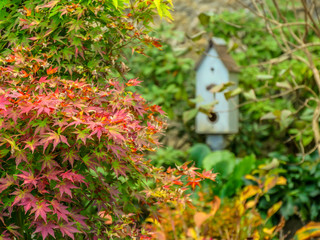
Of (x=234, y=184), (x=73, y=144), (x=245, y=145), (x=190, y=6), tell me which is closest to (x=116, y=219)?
(x=73, y=144)

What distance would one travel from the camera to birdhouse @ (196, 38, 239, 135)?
4879 mm

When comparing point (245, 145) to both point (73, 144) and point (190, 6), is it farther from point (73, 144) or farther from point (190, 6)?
point (73, 144)

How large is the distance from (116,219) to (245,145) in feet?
13.1

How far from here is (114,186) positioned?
227cm

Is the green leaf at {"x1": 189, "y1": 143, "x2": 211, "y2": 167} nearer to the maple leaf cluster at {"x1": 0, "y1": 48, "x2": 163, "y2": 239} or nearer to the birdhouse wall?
the birdhouse wall

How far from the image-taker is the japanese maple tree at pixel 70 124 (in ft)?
6.41

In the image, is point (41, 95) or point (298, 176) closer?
point (41, 95)

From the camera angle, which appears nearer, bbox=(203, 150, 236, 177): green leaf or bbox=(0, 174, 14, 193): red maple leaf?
bbox=(0, 174, 14, 193): red maple leaf

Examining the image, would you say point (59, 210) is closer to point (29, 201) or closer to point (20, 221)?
point (29, 201)

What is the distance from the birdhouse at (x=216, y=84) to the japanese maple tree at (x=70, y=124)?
249 cm

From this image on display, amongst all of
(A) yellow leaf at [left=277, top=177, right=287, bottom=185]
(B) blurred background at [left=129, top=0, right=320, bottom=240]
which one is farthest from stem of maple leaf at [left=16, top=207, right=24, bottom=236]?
(A) yellow leaf at [left=277, top=177, right=287, bottom=185]

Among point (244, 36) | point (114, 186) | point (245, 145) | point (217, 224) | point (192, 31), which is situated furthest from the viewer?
point (192, 31)

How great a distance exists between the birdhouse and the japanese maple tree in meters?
2.49

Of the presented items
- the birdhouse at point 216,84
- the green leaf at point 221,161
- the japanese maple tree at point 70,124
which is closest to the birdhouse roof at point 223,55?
the birdhouse at point 216,84
